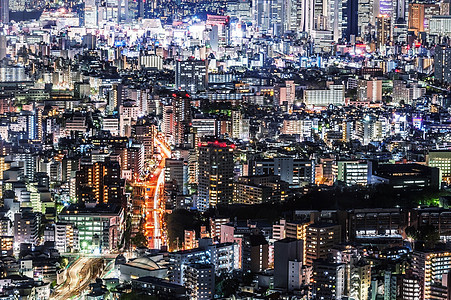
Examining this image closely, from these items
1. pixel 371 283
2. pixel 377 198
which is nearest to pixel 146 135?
pixel 377 198

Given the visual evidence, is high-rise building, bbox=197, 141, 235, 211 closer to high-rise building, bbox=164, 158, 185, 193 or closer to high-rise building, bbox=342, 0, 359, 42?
high-rise building, bbox=164, 158, 185, 193

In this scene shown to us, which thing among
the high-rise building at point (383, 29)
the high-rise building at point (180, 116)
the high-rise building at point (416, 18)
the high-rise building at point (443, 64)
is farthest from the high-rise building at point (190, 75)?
the high-rise building at point (416, 18)

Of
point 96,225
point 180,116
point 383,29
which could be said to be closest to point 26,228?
point 96,225

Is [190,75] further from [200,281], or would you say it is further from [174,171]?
[200,281]

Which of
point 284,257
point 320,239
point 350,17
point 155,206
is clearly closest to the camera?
point 284,257

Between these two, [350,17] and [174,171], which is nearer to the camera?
[174,171]

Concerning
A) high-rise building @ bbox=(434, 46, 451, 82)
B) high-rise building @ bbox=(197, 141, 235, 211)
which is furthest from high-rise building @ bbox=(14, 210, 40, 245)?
high-rise building @ bbox=(434, 46, 451, 82)
